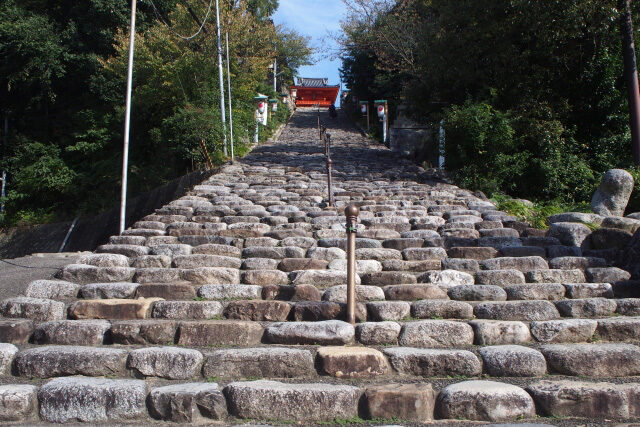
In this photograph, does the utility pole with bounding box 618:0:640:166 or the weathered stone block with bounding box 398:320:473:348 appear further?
the utility pole with bounding box 618:0:640:166

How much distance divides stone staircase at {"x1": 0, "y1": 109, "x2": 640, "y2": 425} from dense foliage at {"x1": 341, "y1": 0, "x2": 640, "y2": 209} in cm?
429

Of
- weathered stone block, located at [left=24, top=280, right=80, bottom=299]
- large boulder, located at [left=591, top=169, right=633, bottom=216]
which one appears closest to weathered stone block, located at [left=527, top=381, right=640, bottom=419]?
weathered stone block, located at [left=24, top=280, right=80, bottom=299]

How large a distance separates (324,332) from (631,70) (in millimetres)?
9981

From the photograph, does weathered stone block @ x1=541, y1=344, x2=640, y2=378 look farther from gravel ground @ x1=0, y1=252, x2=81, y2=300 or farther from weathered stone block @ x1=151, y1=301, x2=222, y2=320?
gravel ground @ x1=0, y1=252, x2=81, y2=300

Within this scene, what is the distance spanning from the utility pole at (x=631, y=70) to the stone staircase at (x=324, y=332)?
5.75 metres

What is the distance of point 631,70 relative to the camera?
34.7 ft

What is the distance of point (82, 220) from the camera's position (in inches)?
640

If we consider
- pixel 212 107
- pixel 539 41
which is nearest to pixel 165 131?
pixel 212 107

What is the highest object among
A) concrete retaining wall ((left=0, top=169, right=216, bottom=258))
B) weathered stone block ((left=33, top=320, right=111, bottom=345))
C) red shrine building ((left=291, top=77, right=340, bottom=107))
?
red shrine building ((left=291, top=77, right=340, bottom=107))

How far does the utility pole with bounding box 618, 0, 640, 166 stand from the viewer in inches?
411

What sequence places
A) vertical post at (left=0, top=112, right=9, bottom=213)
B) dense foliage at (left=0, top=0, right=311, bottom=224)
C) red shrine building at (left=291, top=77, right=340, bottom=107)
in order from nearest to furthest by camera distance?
dense foliage at (left=0, top=0, right=311, bottom=224), vertical post at (left=0, top=112, right=9, bottom=213), red shrine building at (left=291, top=77, right=340, bottom=107)

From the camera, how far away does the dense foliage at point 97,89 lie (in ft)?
52.0

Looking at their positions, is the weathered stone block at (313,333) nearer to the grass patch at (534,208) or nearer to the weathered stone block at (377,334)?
the weathered stone block at (377,334)

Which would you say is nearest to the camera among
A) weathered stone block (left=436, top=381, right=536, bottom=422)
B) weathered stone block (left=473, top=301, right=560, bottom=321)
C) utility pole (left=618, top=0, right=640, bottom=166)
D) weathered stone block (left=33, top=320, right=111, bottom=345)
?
weathered stone block (left=436, top=381, right=536, bottom=422)
